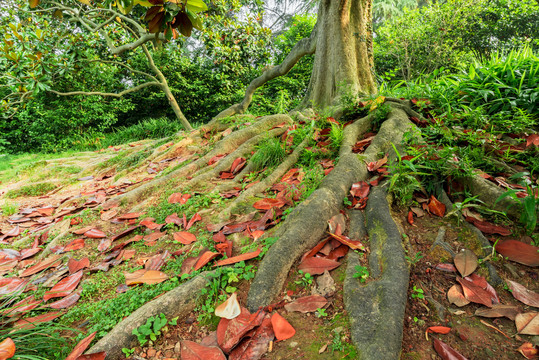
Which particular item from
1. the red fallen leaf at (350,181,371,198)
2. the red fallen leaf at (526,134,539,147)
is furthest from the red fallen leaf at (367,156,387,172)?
the red fallen leaf at (526,134,539,147)

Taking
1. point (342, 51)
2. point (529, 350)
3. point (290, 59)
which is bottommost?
point (529, 350)

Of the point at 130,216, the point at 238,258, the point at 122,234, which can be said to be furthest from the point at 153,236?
the point at 238,258

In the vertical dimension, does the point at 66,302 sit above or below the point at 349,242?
below

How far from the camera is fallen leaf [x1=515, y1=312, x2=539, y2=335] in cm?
114

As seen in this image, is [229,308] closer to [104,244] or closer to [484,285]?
[484,285]

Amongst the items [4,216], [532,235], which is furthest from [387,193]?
[4,216]

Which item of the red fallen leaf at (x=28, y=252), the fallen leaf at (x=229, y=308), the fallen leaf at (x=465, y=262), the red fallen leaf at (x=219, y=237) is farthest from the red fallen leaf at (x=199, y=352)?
the red fallen leaf at (x=28, y=252)

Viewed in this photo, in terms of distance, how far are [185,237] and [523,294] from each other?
1992 millimetres

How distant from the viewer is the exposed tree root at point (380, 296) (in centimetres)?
111

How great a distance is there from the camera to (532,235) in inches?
60.6

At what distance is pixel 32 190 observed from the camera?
169 inches

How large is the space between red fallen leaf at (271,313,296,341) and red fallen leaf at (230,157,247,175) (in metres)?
2.02

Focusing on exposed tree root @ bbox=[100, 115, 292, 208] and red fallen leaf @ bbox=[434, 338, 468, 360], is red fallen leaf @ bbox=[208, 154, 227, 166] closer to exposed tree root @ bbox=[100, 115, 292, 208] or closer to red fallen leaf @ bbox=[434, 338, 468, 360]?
exposed tree root @ bbox=[100, 115, 292, 208]

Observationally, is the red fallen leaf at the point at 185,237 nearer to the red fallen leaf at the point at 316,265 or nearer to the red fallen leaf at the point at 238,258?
the red fallen leaf at the point at 238,258
